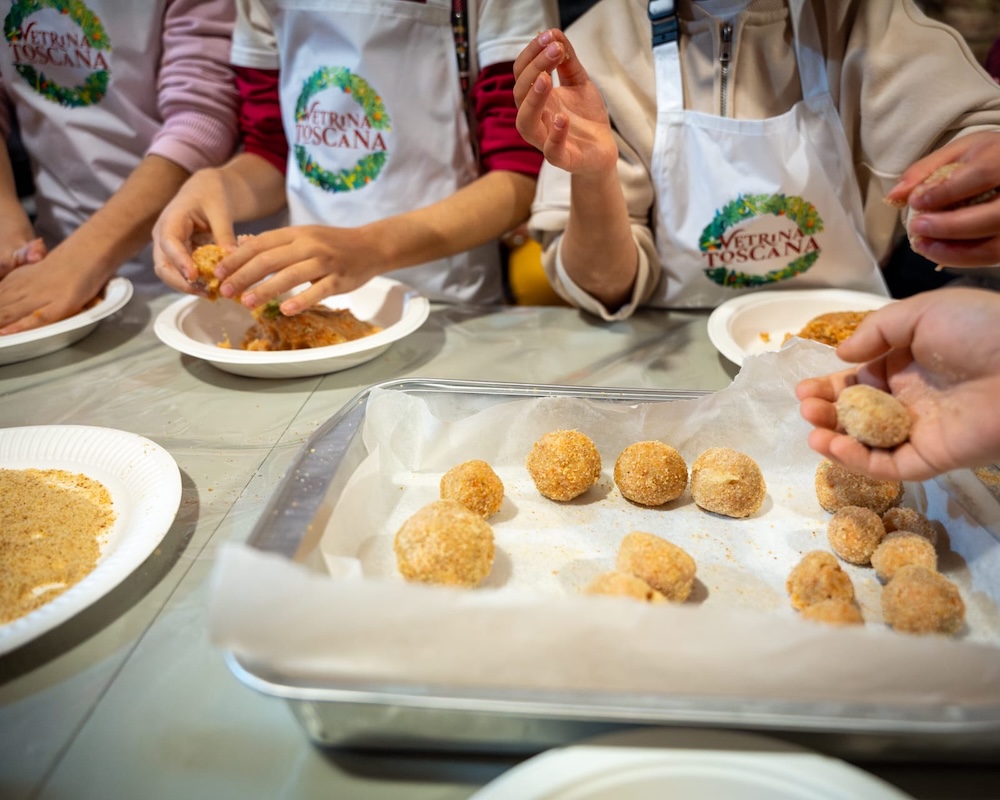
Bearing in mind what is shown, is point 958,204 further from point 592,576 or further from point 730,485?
point 592,576

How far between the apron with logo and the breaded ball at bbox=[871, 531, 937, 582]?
213 cm

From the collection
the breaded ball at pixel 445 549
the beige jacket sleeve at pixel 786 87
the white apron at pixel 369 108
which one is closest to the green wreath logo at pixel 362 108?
the white apron at pixel 369 108

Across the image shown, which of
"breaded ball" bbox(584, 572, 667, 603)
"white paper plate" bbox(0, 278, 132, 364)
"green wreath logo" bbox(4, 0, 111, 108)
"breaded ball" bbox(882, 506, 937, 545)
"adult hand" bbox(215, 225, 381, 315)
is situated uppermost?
"green wreath logo" bbox(4, 0, 111, 108)

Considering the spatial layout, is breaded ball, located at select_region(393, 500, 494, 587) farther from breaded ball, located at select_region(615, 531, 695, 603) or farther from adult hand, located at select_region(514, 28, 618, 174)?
adult hand, located at select_region(514, 28, 618, 174)

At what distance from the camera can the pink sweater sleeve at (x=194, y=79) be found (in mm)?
1846

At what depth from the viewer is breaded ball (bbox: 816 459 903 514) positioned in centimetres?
98

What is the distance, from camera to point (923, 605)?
30.5 inches

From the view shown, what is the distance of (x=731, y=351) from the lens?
1.33 metres

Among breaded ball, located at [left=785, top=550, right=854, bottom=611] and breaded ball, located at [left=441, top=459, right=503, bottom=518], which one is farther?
breaded ball, located at [left=441, top=459, right=503, bottom=518]

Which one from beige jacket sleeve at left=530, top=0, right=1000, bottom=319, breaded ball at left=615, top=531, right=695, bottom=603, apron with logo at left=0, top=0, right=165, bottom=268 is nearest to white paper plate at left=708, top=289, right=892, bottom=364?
beige jacket sleeve at left=530, top=0, right=1000, bottom=319

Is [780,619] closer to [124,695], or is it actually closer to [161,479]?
[124,695]

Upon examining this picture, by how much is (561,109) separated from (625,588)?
2.77 ft

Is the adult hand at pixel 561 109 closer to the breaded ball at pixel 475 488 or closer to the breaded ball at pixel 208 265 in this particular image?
the breaded ball at pixel 475 488

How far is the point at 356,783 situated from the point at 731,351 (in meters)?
1.00
